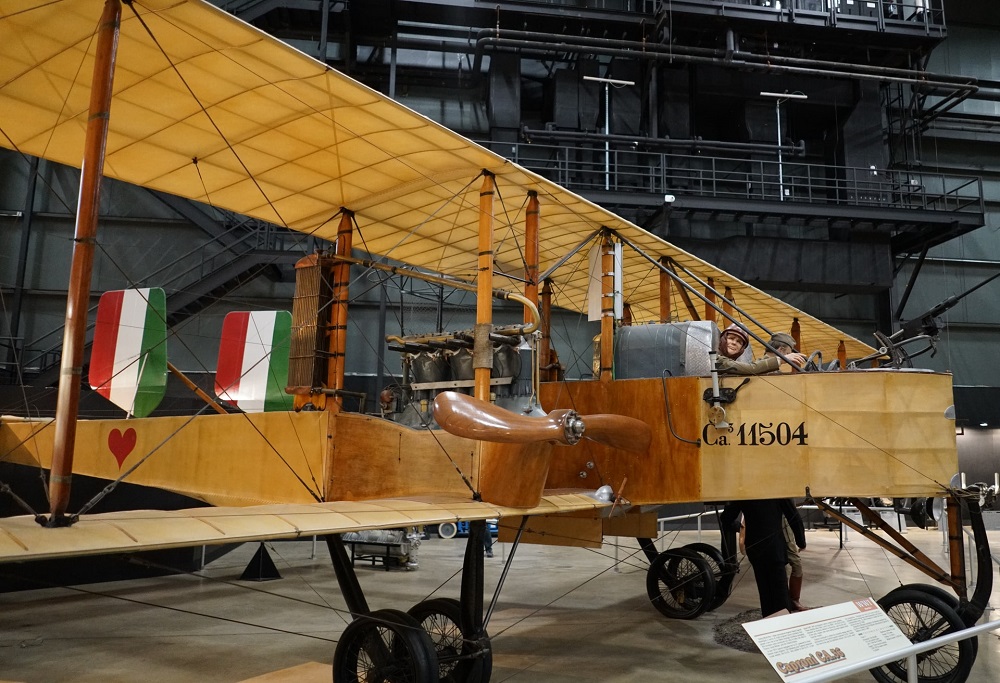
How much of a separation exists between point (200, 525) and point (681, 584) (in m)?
6.16

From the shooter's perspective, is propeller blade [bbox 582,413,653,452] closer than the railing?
Yes

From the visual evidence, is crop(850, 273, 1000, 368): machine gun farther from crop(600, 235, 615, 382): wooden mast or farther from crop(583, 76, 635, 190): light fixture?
crop(583, 76, 635, 190): light fixture

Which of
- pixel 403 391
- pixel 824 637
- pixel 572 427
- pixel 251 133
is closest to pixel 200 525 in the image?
pixel 572 427

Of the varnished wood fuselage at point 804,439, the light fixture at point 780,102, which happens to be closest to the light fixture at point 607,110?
the light fixture at point 780,102

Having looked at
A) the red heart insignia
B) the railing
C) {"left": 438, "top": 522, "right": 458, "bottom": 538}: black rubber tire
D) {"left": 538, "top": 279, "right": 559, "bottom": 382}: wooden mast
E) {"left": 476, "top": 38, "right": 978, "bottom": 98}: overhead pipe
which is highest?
{"left": 476, "top": 38, "right": 978, "bottom": 98}: overhead pipe

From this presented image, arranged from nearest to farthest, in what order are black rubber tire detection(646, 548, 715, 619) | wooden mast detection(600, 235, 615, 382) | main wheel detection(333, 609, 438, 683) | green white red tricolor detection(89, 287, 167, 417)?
main wheel detection(333, 609, 438, 683) < wooden mast detection(600, 235, 615, 382) < green white red tricolor detection(89, 287, 167, 417) < black rubber tire detection(646, 548, 715, 619)

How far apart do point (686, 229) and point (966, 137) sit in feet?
31.9

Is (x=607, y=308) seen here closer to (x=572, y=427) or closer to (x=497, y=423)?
(x=572, y=427)

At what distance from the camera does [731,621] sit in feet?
25.2

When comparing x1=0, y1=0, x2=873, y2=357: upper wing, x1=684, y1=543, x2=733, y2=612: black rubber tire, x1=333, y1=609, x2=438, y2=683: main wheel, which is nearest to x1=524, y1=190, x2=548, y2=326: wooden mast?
x1=0, y1=0, x2=873, y2=357: upper wing

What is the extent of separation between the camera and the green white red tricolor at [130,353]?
768cm

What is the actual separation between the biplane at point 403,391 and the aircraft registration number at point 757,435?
0.05 feet

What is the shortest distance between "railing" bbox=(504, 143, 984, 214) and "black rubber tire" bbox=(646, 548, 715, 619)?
998 centimetres

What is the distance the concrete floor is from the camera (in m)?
5.55
